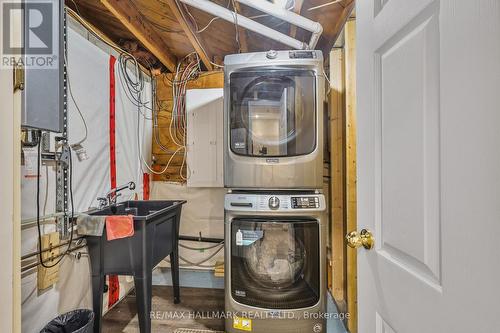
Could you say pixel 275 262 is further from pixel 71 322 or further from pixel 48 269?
pixel 48 269

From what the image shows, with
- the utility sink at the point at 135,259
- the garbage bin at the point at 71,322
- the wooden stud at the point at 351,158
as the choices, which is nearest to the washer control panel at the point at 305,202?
the wooden stud at the point at 351,158

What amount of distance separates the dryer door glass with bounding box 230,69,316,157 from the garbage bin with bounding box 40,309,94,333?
1.28m

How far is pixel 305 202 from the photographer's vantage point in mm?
1567

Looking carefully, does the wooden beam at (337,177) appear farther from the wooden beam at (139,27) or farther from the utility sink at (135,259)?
the wooden beam at (139,27)

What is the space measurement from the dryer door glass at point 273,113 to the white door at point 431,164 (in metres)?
0.80

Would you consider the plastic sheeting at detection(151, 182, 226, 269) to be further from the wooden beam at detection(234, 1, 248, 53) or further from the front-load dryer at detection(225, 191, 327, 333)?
the wooden beam at detection(234, 1, 248, 53)

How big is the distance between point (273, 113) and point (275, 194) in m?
0.56

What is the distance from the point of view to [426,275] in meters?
0.54

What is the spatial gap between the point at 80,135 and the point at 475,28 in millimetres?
2046

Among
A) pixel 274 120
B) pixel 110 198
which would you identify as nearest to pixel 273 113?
pixel 274 120

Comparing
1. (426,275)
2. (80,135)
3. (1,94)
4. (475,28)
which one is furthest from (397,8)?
(80,135)

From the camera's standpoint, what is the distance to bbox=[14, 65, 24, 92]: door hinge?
0.75m

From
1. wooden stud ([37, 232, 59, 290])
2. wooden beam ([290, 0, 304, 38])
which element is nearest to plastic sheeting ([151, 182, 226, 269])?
wooden stud ([37, 232, 59, 290])

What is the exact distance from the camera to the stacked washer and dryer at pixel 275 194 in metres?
1.56
